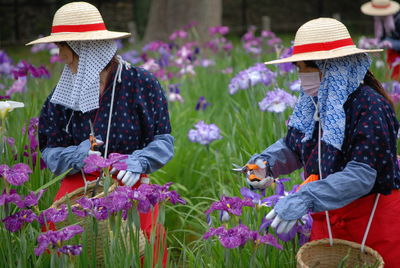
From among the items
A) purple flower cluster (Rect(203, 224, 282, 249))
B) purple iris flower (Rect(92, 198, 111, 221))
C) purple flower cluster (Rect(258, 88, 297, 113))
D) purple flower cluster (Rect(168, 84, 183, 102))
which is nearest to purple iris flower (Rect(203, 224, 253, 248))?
purple flower cluster (Rect(203, 224, 282, 249))

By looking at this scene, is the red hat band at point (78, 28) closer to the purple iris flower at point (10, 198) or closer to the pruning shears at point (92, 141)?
the pruning shears at point (92, 141)

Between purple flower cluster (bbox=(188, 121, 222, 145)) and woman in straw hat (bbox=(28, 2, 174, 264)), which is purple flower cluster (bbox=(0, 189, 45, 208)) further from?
purple flower cluster (bbox=(188, 121, 222, 145))

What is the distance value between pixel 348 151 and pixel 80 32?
48.5 inches

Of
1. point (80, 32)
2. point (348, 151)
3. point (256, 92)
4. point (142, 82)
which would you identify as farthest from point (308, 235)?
point (256, 92)

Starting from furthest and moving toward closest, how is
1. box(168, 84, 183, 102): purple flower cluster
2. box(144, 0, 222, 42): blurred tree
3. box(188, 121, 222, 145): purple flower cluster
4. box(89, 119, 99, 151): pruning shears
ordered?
box(144, 0, 222, 42): blurred tree < box(168, 84, 183, 102): purple flower cluster < box(188, 121, 222, 145): purple flower cluster < box(89, 119, 99, 151): pruning shears

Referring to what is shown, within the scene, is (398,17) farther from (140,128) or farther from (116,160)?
(116,160)

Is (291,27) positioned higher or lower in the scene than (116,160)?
lower

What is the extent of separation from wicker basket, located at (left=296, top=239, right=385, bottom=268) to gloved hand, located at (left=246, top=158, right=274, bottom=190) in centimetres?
32

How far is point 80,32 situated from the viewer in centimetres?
262

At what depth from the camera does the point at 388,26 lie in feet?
19.1

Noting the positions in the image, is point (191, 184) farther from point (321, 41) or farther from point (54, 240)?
point (54, 240)

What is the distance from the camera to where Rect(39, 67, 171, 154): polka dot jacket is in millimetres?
2637

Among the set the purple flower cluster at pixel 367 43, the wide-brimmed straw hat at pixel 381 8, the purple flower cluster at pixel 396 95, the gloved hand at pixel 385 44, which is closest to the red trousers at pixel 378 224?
the purple flower cluster at pixel 396 95

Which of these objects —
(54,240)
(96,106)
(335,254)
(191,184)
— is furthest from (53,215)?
(191,184)
